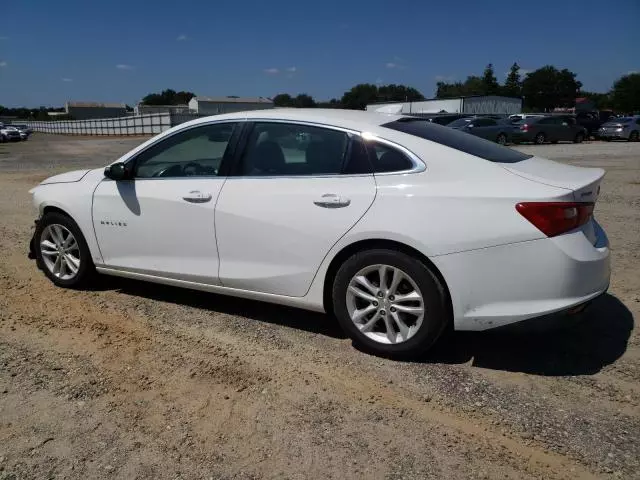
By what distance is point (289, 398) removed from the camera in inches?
125

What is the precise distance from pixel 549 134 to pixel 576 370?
93.4 feet

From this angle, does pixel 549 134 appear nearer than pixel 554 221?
No

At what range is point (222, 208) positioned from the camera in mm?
3973

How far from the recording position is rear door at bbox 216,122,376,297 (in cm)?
361

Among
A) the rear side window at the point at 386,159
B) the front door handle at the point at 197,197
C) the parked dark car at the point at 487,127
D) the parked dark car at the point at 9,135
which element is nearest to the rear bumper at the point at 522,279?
the rear side window at the point at 386,159

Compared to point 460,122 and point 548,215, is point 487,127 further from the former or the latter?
point 548,215

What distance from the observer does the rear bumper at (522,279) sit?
3.13 m

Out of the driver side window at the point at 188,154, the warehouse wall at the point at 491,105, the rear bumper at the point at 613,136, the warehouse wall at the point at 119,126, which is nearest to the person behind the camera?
the driver side window at the point at 188,154

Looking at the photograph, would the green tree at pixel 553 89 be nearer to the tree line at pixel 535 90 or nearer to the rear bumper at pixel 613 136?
the tree line at pixel 535 90

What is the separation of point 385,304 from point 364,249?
Result: 38cm

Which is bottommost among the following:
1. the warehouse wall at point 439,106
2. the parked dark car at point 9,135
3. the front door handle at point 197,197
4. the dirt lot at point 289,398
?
the dirt lot at point 289,398

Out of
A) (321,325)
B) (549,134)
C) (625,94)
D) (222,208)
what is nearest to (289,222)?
(222,208)

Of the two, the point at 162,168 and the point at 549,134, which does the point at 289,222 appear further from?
the point at 549,134

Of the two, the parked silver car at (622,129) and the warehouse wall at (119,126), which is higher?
the warehouse wall at (119,126)
